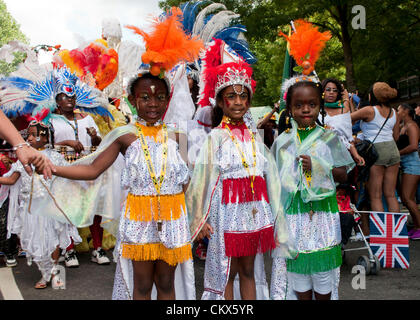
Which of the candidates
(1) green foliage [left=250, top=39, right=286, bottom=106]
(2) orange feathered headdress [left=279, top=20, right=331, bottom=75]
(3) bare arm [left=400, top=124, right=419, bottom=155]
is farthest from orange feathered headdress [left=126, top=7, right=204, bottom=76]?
(1) green foliage [left=250, top=39, right=286, bottom=106]

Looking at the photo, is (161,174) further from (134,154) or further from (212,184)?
(212,184)

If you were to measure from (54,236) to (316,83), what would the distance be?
124 inches

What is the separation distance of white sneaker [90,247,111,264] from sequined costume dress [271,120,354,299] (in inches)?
108

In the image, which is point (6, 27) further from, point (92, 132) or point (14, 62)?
point (92, 132)

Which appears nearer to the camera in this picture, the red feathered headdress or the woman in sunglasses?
the red feathered headdress

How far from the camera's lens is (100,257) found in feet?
18.0

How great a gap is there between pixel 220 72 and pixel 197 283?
2326mm

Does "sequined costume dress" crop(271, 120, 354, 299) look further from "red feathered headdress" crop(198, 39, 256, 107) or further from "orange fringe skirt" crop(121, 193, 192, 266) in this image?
"orange fringe skirt" crop(121, 193, 192, 266)

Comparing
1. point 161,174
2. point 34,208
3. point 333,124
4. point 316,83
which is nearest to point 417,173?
point 333,124

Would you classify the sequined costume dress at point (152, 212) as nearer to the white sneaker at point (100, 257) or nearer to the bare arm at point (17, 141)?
the bare arm at point (17, 141)

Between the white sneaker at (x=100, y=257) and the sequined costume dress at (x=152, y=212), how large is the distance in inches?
97.4

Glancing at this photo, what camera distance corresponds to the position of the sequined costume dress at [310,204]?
10.6 feet

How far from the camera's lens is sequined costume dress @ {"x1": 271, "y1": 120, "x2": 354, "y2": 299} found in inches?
127

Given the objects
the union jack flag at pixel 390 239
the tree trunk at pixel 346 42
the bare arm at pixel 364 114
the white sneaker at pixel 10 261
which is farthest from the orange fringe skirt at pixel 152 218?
the tree trunk at pixel 346 42
